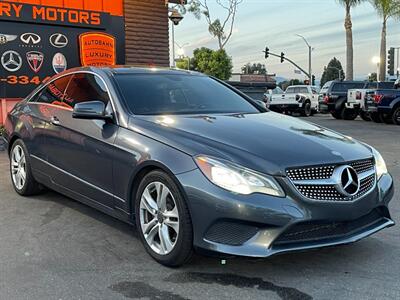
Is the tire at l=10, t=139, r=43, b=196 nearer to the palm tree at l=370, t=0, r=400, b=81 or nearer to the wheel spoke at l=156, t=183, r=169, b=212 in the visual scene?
the wheel spoke at l=156, t=183, r=169, b=212

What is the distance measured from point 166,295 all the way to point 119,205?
3.69 ft

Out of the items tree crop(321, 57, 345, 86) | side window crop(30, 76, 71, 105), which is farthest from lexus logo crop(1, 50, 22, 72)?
tree crop(321, 57, 345, 86)

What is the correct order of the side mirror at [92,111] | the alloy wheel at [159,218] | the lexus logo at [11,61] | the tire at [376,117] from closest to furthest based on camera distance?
the alloy wheel at [159,218] → the side mirror at [92,111] → the lexus logo at [11,61] → the tire at [376,117]

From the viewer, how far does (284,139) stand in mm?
3938

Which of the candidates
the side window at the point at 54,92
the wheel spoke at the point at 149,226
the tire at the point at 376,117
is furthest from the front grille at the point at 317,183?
the tire at the point at 376,117

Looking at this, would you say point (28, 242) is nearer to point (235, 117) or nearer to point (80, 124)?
point (80, 124)

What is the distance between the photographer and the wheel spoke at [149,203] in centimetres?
393

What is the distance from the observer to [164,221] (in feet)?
12.7

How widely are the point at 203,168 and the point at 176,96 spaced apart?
4.85 ft

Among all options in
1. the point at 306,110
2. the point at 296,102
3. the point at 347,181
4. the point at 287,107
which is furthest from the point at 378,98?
the point at 347,181

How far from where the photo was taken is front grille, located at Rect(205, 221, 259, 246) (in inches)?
135

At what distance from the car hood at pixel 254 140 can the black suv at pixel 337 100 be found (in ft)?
60.7

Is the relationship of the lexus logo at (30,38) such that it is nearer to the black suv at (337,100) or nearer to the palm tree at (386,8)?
the black suv at (337,100)

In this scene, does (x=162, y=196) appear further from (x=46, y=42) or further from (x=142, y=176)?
(x=46, y=42)
